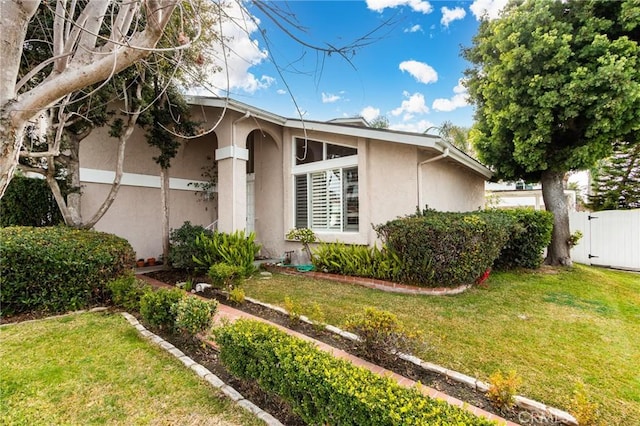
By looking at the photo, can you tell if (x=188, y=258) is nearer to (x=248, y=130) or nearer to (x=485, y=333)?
(x=248, y=130)

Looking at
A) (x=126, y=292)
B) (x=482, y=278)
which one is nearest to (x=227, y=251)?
(x=126, y=292)

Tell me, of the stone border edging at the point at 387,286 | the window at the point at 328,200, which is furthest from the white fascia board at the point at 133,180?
the stone border edging at the point at 387,286

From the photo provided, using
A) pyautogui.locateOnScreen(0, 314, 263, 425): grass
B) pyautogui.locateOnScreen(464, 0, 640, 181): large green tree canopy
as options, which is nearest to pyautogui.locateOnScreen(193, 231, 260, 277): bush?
pyautogui.locateOnScreen(0, 314, 263, 425): grass

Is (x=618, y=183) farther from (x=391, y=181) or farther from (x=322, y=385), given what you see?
(x=322, y=385)

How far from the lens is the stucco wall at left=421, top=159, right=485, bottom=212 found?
9.72 meters

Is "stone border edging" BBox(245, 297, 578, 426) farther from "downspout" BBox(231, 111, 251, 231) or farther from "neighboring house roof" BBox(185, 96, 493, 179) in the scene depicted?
"downspout" BBox(231, 111, 251, 231)

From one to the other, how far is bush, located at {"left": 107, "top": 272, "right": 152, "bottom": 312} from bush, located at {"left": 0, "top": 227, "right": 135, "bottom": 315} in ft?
1.34

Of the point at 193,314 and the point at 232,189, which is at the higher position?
the point at 232,189

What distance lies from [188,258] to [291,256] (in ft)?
12.4

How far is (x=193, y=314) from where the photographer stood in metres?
4.39

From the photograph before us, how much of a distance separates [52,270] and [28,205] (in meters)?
5.08

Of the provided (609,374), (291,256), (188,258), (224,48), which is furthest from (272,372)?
(291,256)

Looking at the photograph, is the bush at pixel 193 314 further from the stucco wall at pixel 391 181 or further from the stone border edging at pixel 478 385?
the stucco wall at pixel 391 181

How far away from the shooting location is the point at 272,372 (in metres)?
3.03
